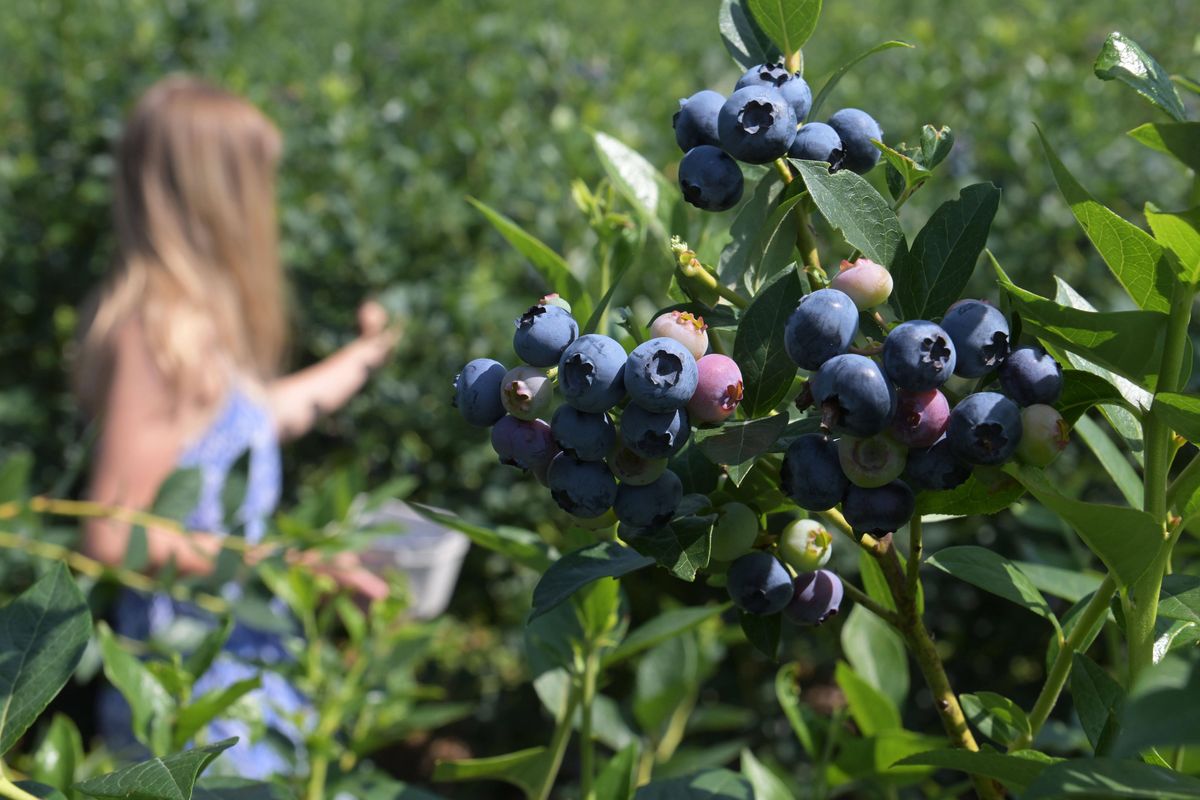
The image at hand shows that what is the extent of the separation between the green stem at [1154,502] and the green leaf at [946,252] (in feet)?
0.29

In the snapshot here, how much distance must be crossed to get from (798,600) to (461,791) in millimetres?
2341

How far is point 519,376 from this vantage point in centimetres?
50

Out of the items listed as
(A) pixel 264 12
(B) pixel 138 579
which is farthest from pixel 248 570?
(A) pixel 264 12

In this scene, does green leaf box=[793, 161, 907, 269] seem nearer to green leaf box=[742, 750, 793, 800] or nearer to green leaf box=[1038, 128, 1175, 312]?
green leaf box=[1038, 128, 1175, 312]

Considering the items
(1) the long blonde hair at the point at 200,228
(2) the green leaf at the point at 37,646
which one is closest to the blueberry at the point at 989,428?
(2) the green leaf at the point at 37,646

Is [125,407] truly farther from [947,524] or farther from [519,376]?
[519,376]

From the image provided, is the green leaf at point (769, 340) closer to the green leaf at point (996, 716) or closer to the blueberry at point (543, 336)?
the blueberry at point (543, 336)

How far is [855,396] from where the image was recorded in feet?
1.45

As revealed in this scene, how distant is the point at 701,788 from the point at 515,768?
185 mm

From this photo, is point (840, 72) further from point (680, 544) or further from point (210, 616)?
point (210, 616)

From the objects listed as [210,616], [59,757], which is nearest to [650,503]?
[59,757]

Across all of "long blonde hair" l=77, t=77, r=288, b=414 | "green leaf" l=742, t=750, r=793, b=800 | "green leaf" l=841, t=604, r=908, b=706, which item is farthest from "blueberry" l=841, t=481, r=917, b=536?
"long blonde hair" l=77, t=77, r=288, b=414

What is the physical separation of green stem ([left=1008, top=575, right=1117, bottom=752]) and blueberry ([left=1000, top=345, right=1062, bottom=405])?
0.11 meters

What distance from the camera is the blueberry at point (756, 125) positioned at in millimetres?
519
